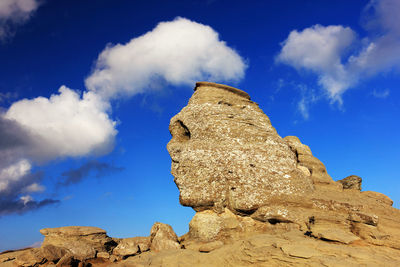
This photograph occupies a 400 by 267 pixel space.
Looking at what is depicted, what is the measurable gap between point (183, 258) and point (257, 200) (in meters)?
5.91

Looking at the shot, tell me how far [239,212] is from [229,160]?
347 centimetres

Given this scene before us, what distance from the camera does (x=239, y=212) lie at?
1803 cm

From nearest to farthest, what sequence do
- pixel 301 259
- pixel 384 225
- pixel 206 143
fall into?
pixel 301 259, pixel 384 225, pixel 206 143

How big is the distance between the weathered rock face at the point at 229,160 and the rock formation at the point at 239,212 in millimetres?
67

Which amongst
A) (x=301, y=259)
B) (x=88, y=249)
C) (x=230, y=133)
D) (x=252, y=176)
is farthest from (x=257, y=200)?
(x=88, y=249)

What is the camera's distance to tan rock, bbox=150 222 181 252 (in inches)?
704

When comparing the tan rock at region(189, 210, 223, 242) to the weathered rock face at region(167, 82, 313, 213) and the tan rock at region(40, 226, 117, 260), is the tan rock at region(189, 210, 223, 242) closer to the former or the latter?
the weathered rock face at region(167, 82, 313, 213)

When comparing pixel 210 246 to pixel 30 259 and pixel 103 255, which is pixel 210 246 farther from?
pixel 30 259

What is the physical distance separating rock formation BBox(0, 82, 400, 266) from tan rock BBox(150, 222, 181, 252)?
0.07 metres

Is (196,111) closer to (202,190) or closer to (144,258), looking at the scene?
(202,190)

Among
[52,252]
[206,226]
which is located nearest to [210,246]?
[206,226]

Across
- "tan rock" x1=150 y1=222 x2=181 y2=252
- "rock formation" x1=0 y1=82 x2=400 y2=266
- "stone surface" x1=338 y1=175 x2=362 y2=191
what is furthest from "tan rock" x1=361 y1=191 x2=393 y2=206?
"tan rock" x1=150 y1=222 x2=181 y2=252

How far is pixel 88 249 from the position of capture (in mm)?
17172

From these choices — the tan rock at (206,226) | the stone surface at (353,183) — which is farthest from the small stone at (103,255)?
the stone surface at (353,183)
